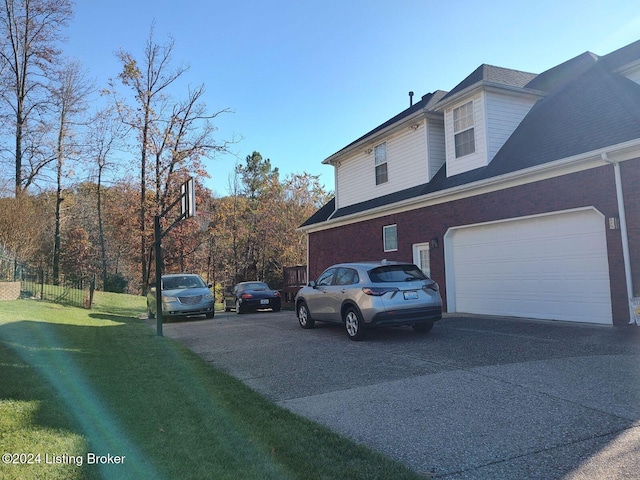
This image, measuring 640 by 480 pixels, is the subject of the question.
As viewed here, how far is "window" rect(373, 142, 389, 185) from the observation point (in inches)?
650

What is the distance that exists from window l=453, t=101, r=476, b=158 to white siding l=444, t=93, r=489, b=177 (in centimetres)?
12

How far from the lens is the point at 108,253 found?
35.2 metres

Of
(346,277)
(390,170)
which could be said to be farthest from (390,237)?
(346,277)

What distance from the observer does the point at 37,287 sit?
18703 mm

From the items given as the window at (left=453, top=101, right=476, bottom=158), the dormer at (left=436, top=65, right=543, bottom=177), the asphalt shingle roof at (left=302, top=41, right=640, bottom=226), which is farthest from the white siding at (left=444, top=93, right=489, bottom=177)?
the asphalt shingle roof at (left=302, top=41, right=640, bottom=226)

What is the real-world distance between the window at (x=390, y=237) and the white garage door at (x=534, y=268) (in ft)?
8.52

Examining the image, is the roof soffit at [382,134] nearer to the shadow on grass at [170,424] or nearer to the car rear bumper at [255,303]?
the car rear bumper at [255,303]

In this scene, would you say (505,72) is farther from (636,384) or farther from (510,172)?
(636,384)

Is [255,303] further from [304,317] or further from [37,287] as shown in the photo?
[37,287]

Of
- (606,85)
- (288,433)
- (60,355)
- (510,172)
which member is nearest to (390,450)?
(288,433)

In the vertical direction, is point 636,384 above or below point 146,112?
below

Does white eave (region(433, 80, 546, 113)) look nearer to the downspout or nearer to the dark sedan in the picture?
the downspout

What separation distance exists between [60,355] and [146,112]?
24.7 metres

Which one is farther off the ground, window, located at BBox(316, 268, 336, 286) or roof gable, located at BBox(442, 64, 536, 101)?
roof gable, located at BBox(442, 64, 536, 101)
